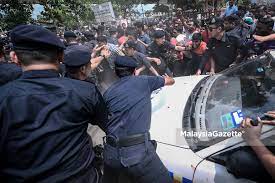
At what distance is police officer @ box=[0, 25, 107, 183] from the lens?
4.84 ft

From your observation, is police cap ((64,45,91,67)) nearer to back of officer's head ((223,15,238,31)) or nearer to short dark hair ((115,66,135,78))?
short dark hair ((115,66,135,78))

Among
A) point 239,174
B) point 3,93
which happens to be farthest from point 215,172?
point 3,93

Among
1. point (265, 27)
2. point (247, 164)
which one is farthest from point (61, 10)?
point (247, 164)

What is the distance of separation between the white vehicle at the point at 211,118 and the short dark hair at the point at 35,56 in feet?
4.32

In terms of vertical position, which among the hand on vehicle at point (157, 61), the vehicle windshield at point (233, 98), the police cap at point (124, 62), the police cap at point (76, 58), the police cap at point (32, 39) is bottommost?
the hand on vehicle at point (157, 61)

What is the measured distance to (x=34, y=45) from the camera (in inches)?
60.4

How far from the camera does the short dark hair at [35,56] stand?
1.54 metres

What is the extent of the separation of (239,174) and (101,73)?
483 cm

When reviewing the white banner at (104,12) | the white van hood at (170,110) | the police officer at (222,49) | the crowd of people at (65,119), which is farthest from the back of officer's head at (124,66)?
the white banner at (104,12)

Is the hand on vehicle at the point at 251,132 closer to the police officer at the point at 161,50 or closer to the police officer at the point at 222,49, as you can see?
the police officer at the point at 222,49

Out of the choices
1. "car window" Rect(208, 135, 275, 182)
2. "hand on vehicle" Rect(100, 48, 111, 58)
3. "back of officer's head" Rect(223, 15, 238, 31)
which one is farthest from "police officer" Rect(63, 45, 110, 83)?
→ "back of officer's head" Rect(223, 15, 238, 31)

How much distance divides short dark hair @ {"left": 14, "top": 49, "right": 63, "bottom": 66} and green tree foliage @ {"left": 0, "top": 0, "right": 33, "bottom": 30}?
7580 millimetres

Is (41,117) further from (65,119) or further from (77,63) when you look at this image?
(77,63)

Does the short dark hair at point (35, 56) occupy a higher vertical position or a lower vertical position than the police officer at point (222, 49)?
higher
